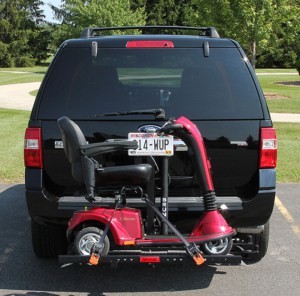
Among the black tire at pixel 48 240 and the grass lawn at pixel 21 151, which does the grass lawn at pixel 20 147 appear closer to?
the grass lawn at pixel 21 151

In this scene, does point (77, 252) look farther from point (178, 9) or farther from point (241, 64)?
point (178, 9)

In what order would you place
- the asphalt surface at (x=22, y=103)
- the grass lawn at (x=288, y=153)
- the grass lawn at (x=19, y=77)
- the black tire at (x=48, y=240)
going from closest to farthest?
1. the black tire at (x=48, y=240)
2. the grass lawn at (x=288, y=153)
3. the asphalt surface at (x=22, y=103)
4. the grass lawn at (x=19, y=77)

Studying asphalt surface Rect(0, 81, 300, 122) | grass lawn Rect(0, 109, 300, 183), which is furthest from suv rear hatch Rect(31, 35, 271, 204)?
asphalt surface Rect(0, 81, 300, 122)

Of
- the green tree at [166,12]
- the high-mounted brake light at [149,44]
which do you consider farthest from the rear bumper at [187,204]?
the green tree at [166,12]

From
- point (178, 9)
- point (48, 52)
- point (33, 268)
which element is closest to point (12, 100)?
point (33, 268)

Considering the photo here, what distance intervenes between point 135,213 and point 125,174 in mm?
293

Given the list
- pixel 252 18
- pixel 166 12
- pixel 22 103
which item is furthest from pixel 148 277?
pixel 166 12

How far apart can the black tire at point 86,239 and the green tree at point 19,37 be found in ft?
221

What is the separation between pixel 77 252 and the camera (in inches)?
136

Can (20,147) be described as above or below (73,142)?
below

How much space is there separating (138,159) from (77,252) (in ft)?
2.60

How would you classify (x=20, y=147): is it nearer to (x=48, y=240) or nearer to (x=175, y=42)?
(x=48, y=240)

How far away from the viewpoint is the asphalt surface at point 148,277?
3840mm

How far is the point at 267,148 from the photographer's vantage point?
373 cm
